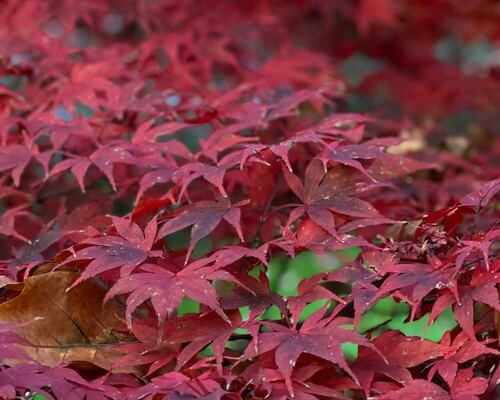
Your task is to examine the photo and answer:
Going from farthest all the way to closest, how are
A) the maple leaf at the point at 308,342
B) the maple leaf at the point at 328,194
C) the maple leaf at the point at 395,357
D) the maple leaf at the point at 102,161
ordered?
the maple leaf at the point at 102,161 < the maple leaf at the point at 328,194 < the maple leaf at the point at 395,357 < the maple leaf at the point at 308,342

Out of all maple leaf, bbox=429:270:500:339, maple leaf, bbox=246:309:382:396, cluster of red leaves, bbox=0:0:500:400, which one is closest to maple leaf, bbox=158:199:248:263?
cluster of red leaves, bbox=0:0:500:400

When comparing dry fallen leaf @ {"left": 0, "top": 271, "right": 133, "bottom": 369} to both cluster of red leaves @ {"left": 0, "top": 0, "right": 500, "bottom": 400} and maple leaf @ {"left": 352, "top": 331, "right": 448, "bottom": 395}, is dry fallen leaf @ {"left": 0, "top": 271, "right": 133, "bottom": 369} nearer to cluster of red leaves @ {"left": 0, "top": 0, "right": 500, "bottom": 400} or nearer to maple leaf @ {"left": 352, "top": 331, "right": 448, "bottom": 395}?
cluster of red leaves @ {"left": 0, "top": 0, "right": 500, "bottom": 400}

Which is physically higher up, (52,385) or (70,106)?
(70,106)

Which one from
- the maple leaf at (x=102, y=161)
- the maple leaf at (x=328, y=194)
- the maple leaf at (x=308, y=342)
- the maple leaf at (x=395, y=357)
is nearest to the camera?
the maple leaf at (x=308, y=342)

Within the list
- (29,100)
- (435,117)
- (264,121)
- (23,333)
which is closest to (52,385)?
(23,333)

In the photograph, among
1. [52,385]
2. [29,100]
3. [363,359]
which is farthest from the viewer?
[29,100]

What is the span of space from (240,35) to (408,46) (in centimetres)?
88

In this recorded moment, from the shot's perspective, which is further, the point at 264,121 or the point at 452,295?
the point at 264,121

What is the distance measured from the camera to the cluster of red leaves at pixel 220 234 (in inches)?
41.7

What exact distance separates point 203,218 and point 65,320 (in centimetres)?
26

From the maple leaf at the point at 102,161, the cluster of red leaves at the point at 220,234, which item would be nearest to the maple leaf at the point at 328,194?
the cluster of red leaves at the point at 220,234

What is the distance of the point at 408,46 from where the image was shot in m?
2.88

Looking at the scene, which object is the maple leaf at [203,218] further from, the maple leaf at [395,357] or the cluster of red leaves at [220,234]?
the maple leaf at [395,357]

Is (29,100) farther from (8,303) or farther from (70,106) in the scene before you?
(8,303)
